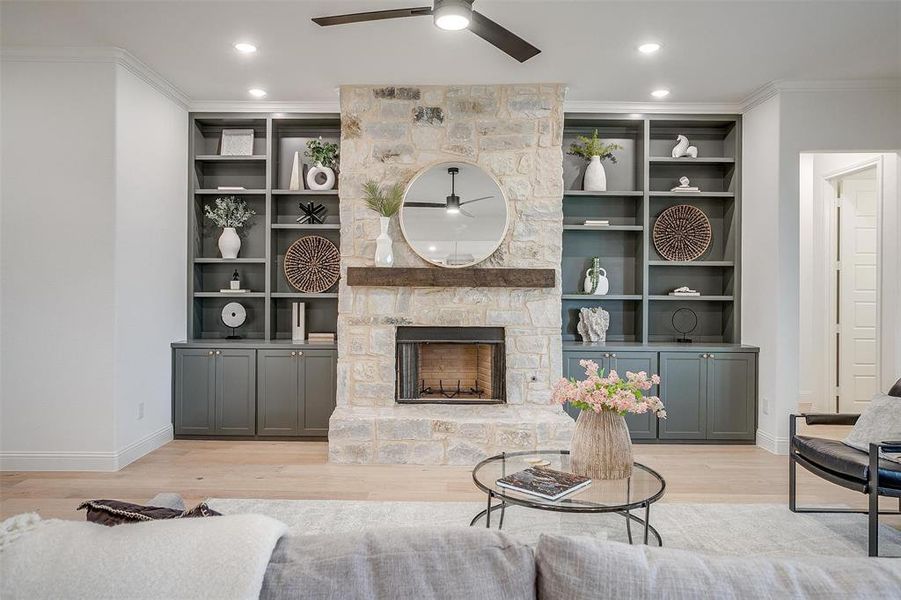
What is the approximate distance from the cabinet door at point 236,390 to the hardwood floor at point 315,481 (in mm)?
315

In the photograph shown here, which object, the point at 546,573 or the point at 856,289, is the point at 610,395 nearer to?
the point at 546,573

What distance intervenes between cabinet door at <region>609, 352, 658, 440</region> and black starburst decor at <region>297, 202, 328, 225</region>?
2.88m

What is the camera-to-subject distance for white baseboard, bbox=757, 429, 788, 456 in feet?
14.7

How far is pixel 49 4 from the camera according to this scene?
129 inches

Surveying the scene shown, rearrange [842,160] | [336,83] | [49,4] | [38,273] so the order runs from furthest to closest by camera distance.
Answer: [842,160] → [336,83] → [38,273] → [49,4]

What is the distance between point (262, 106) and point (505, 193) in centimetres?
233

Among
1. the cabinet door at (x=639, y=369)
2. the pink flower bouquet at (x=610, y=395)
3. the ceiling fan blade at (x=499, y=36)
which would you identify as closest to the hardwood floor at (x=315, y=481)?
the cabinet door at (x=639, y=369)

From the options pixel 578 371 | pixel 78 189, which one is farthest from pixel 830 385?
pixel 78 189

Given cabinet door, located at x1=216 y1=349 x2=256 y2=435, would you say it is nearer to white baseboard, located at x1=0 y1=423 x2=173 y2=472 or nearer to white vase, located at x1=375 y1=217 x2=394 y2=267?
white baseboard, located at x1=0 y1=423 x2=173 y2=472

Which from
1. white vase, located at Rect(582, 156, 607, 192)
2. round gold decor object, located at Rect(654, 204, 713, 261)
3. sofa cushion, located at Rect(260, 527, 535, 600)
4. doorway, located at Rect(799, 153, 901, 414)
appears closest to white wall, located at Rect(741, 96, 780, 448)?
round gold decor object, located at Rect(654, 204, 713, 261)

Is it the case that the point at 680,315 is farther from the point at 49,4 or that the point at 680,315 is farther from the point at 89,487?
the point at 49,4

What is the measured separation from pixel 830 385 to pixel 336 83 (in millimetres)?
5699

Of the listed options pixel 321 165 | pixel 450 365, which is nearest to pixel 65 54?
pixel 321 165

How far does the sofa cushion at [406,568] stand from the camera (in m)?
0.88
